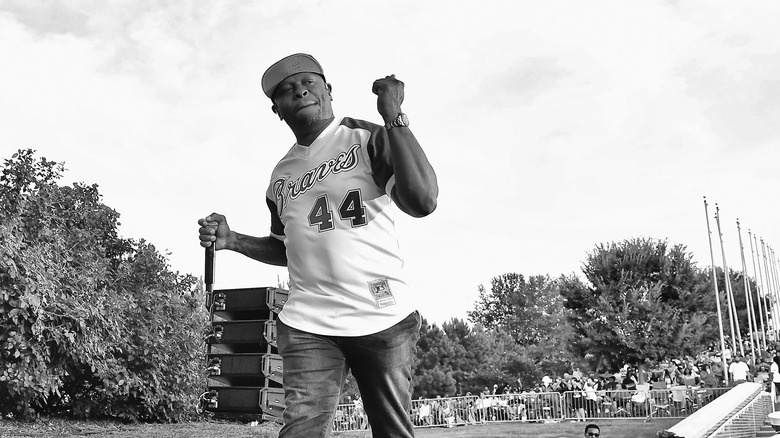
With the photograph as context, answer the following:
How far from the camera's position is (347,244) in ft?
9.80

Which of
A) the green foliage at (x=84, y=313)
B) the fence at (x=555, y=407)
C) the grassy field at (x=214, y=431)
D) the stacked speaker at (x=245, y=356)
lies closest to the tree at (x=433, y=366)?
the fence at (x=555, y=407)

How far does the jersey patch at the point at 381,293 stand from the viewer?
2.98m

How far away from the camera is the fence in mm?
25797

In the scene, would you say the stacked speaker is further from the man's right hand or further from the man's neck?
the man's neck

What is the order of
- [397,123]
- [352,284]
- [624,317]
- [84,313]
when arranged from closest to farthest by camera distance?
[397,123] < [352,284] < [84,313] < [624,317]

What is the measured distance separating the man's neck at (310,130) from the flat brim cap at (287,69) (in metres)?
0.19

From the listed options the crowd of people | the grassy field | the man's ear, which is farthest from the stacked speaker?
the crowd of people

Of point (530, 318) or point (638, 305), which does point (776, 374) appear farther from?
point (530, 318)

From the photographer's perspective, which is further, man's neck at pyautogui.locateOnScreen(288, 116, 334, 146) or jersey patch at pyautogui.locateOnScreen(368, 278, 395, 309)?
man's neck at pyautogui.locateOnScreen(288, 116, 334, 146)

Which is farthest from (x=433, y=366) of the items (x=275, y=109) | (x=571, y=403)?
(x=275, y=109)

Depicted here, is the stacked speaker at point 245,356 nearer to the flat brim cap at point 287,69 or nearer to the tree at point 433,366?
the flat brim cap at point 287,69

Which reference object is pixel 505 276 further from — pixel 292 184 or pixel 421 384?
pixel 292 184

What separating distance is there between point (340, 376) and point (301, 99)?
1106mm

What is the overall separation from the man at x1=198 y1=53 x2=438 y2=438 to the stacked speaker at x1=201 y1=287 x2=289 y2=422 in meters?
3.67
